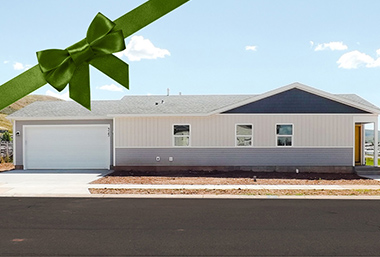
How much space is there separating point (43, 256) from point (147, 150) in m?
13.1

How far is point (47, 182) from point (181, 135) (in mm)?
7153

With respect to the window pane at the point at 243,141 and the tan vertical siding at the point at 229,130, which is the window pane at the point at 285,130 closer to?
the tan vertical siding at the point at 229,130

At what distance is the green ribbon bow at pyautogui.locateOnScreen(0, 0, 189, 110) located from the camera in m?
0.56

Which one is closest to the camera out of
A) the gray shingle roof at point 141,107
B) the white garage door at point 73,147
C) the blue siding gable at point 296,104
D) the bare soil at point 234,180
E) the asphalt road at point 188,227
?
the asphalt road at point 188,227

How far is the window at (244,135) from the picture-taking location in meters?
19.1

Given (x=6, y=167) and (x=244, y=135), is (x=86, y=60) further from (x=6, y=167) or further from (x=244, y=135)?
(x=6, y=167)

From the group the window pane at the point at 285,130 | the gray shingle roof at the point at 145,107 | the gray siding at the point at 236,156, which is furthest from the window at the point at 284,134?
the gray shingle roof at the point at 145,107

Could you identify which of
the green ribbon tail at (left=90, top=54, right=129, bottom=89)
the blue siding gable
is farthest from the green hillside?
the blue siding gable

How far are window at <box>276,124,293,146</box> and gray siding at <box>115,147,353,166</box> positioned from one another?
37cm

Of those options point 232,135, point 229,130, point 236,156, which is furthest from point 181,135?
point 236,156

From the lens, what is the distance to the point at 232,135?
1905 centimetres

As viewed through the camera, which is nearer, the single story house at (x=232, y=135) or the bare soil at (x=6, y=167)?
the single story house at (x=232, y=135)

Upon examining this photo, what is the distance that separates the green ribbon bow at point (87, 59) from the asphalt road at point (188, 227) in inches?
245

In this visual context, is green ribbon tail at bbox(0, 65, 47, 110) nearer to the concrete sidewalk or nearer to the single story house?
the concrete sidewalk
